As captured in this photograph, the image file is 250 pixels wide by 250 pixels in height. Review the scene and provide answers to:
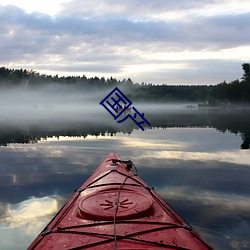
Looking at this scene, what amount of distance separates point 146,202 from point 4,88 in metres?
148

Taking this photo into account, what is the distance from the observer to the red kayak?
432 cm

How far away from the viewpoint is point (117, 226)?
4781 mm

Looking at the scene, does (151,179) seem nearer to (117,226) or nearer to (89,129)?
(117,226)

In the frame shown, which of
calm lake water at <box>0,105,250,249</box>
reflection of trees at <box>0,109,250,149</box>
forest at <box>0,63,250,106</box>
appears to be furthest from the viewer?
forest at <box>0,63,250,106</box>

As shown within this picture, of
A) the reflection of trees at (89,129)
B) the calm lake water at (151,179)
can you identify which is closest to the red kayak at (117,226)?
the calm lake water at (151,179)

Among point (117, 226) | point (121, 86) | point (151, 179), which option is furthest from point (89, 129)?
point (121, 86)

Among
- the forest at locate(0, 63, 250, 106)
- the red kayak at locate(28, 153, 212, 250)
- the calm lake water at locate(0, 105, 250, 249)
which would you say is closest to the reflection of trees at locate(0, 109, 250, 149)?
the calm lake water at locate(0, 105, 250, 249)

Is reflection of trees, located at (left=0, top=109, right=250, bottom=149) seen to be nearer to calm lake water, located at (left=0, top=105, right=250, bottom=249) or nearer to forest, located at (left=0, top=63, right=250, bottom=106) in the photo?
calm lake water, located at (left=0, top=105, right=250, bottom=249)

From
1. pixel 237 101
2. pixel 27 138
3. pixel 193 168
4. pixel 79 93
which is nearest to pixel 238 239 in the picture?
pixel 193 168

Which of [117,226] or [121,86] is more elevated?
[121,86]

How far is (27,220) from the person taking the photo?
288 inches

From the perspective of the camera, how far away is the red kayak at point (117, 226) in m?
4.32

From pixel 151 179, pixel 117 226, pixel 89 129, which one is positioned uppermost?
pixel 117 226

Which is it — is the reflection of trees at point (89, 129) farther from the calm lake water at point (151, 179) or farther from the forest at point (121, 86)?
the forest at point (121, 86)
